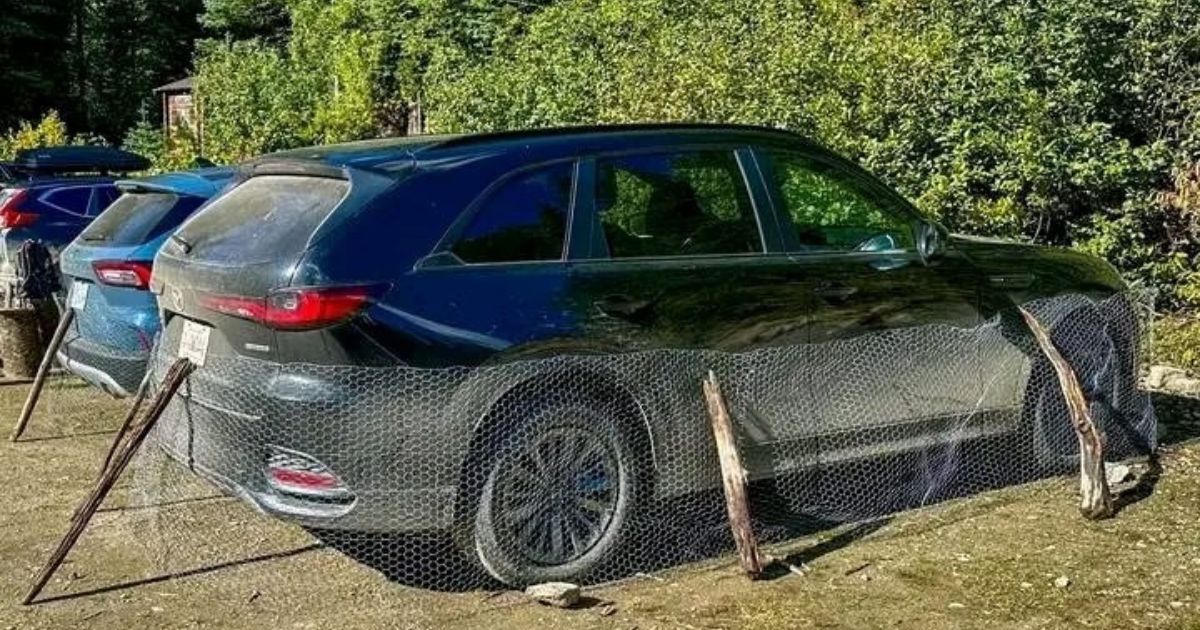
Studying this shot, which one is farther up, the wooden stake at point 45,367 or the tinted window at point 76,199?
the tinted window at point 76,199

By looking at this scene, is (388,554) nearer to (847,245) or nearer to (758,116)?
(847,245)

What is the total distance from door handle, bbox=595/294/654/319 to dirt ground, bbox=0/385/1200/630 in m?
1.06

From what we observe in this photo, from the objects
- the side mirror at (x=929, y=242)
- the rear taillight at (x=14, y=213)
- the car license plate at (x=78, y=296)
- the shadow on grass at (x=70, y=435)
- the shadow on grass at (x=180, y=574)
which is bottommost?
the shadow on grass at (x=70, y=435)

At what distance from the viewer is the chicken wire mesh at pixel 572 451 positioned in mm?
4484

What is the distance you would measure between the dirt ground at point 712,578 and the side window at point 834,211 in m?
1.28

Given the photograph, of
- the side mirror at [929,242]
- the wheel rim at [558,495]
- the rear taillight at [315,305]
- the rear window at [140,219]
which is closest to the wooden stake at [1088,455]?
the side mirror at [929,242]

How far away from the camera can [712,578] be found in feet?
16.1

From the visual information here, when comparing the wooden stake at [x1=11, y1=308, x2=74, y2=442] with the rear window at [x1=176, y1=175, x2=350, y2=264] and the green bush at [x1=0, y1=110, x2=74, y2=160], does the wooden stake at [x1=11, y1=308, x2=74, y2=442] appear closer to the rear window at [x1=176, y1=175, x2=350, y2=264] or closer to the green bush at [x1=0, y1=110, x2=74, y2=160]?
the rear window at [x1=176, y1=175, x2=350, y2=264]

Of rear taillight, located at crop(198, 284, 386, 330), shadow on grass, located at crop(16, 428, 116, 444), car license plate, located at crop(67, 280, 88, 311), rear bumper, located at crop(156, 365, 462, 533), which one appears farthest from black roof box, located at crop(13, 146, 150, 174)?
rear taillight, located at crop(198, 284, 386, 330)

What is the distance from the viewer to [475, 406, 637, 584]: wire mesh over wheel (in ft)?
15.3

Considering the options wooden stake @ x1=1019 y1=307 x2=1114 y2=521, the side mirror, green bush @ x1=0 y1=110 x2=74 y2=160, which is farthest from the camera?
green bush @ x1=0 y1=110 x2=74 y2=160

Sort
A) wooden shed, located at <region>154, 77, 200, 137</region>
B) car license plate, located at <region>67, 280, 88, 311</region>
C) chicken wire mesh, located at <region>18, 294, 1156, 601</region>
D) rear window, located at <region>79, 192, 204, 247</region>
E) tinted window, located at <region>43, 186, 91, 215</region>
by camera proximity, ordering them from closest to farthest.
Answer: chicken wire mesh, located at <region>18, 294, 1156, 601</region> < rear window, located at <region>79, 192, 204, 247</region> < car license plate, located at <region>67, 280, 88, 311</region> < tinted window, located at <region>43, 186, 91, 215</region> < wooden shed, located at <region>154, 77, 200, 137</region>

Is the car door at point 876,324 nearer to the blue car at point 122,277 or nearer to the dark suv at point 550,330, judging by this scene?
the dark suv at point 550,330

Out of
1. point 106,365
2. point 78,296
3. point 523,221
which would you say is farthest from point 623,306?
point 78,296
